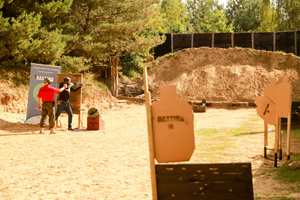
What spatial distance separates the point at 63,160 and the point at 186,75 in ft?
80.1

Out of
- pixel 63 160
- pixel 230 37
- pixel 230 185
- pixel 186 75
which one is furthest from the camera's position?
pixel 230 37

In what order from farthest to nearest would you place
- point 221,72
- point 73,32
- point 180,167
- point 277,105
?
point 221,72
point 73,32
point 277,105
point 180,167

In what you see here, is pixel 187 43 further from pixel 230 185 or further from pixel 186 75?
pixel 230 185

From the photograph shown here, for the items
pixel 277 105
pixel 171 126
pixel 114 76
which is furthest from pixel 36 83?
pixel 114 76

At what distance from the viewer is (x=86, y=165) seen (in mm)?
8039

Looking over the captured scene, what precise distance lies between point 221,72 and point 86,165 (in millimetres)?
25486

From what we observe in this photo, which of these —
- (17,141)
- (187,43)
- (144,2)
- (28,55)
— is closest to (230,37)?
(187,43)

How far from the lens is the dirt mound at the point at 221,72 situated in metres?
30.3

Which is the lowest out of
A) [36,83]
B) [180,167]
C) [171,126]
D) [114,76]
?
[180,167]

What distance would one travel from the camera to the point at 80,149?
1025cm

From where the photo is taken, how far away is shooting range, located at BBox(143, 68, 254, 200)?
11.6 feet

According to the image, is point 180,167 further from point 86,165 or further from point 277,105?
point 86,165

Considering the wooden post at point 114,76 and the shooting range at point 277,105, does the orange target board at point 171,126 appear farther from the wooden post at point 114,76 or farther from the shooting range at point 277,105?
the wooden post at point 114,76

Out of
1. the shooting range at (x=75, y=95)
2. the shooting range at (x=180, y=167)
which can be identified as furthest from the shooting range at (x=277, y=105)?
the shooting range at (x=75, y=95)
